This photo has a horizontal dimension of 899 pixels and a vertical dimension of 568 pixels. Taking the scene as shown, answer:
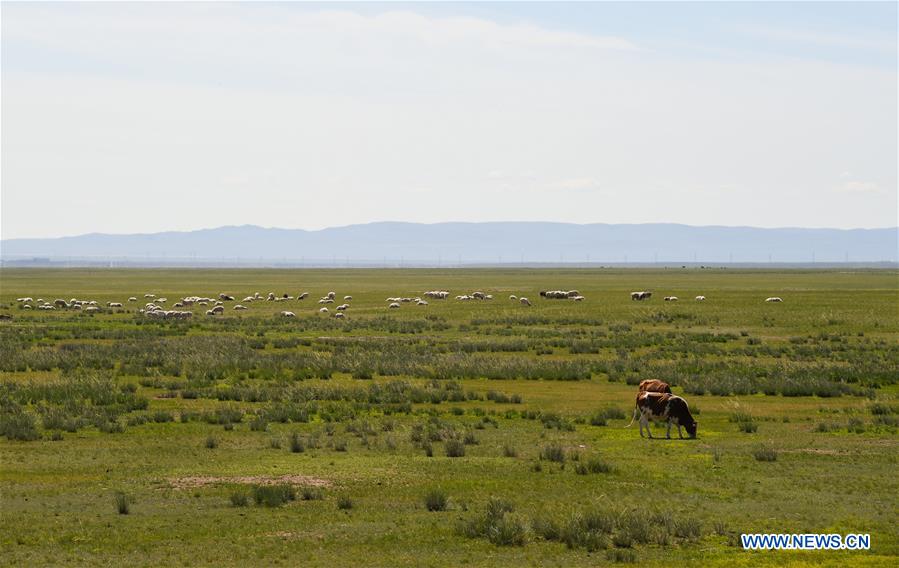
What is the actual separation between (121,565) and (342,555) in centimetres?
302

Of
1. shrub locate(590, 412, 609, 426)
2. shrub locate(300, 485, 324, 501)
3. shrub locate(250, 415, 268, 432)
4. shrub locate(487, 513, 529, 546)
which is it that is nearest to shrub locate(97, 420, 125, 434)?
shrub locate(250, 415, 268, 432)

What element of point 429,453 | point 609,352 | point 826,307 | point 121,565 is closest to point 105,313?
point 609,352

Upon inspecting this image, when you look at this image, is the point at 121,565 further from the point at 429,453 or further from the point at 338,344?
the point at 338,344

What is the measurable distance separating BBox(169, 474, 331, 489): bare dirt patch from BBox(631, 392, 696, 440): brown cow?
9124 mm

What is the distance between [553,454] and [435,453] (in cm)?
274

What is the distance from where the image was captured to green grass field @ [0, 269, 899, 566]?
49.8ft

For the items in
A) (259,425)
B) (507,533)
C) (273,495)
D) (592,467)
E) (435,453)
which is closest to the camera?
(507,533)

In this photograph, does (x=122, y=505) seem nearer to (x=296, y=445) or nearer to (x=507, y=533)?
(x=296, y=445)

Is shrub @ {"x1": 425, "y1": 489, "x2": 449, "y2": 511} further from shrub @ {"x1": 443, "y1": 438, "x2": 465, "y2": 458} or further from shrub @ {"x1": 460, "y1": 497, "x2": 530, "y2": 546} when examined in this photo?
shrub @ {"x1": 443, "y1": 438, "x2": 465, "y2": 458}

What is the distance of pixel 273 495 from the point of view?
17562 millimetres

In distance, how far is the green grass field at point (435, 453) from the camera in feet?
49.8

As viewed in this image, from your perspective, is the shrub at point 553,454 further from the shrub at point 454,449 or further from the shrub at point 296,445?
the shrub at point 296,445

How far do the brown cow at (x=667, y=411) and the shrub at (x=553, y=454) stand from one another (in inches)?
150

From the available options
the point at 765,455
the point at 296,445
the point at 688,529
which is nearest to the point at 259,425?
the point at 296,445
